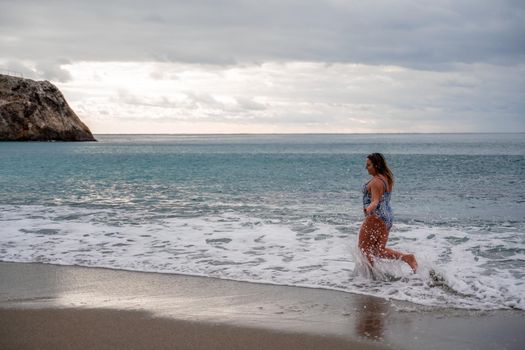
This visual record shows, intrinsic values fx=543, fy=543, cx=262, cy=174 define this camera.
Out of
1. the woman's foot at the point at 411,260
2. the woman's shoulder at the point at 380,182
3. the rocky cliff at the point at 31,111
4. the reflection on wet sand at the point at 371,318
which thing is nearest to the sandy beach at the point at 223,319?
the reflection on wet sand at the point at 371,318

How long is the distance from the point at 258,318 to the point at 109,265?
3.74m

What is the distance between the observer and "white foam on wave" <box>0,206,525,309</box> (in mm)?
7238

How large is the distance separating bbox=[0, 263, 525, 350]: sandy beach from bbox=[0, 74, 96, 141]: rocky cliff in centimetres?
11927

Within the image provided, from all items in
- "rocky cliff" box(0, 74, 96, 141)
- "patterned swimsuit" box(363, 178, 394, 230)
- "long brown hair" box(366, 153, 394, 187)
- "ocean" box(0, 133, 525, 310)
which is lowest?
"ocean" box(0, 133, 525, 310)

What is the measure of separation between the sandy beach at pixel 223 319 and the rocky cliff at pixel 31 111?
119 meters

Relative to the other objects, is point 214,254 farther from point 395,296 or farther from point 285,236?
point 395,296

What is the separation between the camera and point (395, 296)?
6.79 m

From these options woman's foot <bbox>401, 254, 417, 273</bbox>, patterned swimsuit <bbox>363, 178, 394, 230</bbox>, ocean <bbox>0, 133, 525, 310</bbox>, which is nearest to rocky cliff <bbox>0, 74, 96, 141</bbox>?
ocean <bbox>0, 133, 525, 310</bbox>

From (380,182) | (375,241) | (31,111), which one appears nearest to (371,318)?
(375,241)

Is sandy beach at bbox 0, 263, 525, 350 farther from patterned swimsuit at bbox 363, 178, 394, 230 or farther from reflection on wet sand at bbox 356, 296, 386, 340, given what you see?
patterned swimsuit at bbox 363, 178, 394, 230

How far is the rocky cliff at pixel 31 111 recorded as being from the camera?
115 m

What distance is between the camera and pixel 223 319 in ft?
19.1

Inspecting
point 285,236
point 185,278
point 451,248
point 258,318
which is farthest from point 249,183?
point 258,318

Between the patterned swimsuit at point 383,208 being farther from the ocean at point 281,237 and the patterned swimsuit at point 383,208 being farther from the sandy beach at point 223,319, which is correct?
the sandy beach at point 223,319
